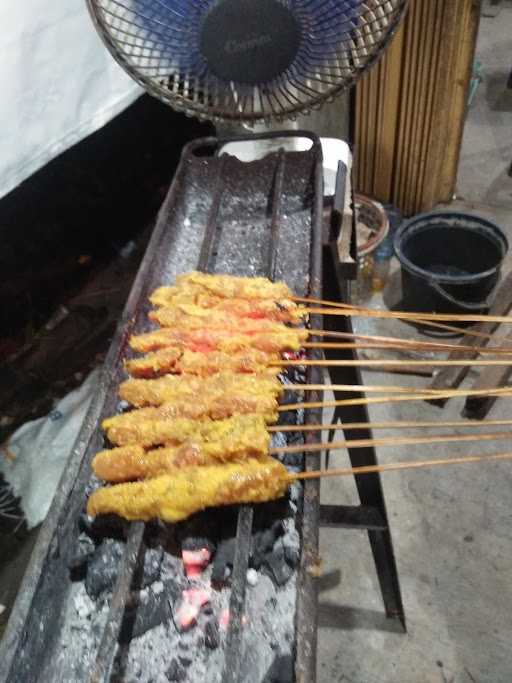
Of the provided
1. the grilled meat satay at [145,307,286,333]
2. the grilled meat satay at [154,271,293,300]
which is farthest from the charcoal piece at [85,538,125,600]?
the grilled meat satay at [154,271,293,300]

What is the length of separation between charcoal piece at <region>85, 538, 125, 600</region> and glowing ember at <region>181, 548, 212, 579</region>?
0.63 feet

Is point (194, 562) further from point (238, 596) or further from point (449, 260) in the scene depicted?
point (449, 260)

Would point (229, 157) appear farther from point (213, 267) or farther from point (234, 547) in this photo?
point (234, 547)

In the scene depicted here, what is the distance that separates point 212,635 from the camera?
1.41 meters

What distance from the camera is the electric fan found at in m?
1.84

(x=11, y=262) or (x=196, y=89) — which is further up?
(x=196, y=89)

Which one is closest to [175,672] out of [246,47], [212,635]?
[212,635]

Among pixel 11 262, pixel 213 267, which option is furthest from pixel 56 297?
pixel 213 267

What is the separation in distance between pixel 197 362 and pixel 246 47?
111 centimetres

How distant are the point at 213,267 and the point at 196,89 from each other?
69 centimetres

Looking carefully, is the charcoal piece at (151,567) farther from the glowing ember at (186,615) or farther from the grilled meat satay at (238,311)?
the grilled meat satay at (238,311)

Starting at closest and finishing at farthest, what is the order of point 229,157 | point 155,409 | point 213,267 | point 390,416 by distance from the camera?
1. point 155,409
2. point 213,267
3. point 229,157
4. point 390,416

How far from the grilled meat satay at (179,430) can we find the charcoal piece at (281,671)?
55 centimetres

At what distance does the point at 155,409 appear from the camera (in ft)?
5.66
